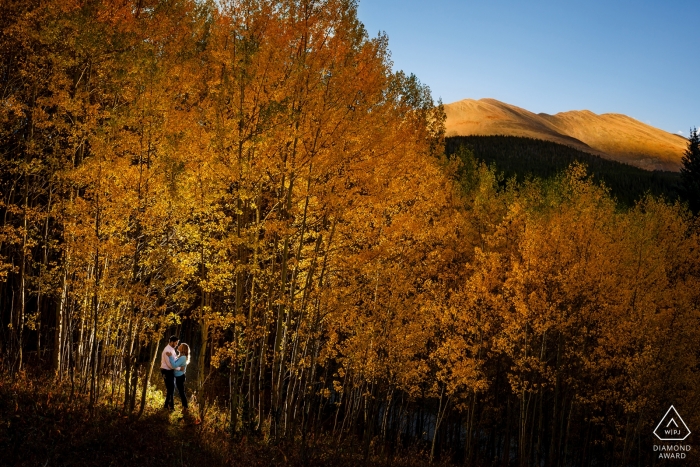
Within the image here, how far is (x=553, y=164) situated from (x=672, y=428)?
2815 inches

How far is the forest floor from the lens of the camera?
27.0ft

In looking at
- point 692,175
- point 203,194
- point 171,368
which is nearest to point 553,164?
point 692,175

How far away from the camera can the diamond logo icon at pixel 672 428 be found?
18.8 meters

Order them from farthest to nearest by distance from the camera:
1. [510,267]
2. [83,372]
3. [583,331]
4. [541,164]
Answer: [541,164] → [510,267] → [583,331] → [83,372]

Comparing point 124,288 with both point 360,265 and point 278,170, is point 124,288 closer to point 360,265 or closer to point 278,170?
point 278,170

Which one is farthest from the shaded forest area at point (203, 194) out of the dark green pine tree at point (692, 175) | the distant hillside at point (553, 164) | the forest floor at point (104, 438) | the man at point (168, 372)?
the distant hillside at point (553, 164)

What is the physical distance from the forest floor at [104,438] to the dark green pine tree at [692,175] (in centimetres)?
3547

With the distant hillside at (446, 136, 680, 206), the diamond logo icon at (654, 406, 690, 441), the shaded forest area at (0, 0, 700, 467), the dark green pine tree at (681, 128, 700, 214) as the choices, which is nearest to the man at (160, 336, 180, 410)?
the shaded forest area at (0, 0, 700, 467)

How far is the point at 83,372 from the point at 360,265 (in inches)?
286

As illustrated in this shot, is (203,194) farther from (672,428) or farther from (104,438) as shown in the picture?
(672,428)

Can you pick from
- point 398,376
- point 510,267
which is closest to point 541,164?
point 510,267

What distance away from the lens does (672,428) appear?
63.6 feet

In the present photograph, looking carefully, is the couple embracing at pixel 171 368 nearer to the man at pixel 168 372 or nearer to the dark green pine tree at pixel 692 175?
the man at pixel 168 372

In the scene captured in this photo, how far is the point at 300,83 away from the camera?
432 inches
